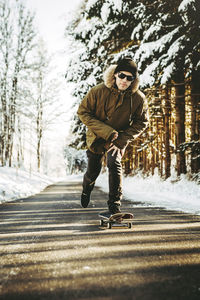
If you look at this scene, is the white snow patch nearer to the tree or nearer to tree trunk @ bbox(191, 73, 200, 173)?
tree trunk @ bbox(191, 73, 200, 173)

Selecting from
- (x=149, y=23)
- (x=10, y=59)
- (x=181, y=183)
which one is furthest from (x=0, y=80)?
(x=181, y=183)

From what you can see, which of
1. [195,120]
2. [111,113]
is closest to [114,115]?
[111,113]

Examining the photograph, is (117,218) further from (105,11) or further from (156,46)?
(105,11)

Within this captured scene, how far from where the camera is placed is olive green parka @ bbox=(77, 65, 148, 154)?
3699 millimetres

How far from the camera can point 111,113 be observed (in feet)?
12.5

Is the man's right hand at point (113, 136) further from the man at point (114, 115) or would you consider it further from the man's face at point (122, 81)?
the man's face at point (122, 81)

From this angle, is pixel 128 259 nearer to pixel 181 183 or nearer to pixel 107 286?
pixel 107 286

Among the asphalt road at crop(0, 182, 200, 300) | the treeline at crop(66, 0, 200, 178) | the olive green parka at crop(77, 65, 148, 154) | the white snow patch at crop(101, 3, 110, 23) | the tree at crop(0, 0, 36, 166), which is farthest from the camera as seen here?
the tree at crop(0, 0, 36, 166)

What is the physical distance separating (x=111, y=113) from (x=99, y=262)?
6.84 ft

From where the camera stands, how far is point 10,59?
57.2 ft

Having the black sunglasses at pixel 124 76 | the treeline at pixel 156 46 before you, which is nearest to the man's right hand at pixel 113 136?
the black sunglasses at pixel 124 76

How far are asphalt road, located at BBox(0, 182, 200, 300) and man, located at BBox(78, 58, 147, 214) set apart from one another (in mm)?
757

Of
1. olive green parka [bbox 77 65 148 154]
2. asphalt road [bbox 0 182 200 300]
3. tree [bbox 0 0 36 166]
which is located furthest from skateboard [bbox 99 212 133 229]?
tree [bbox 0 0 36 166]

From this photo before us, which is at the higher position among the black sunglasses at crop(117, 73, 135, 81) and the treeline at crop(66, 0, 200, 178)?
the treeline at crop(66, 0, 200, 178)
